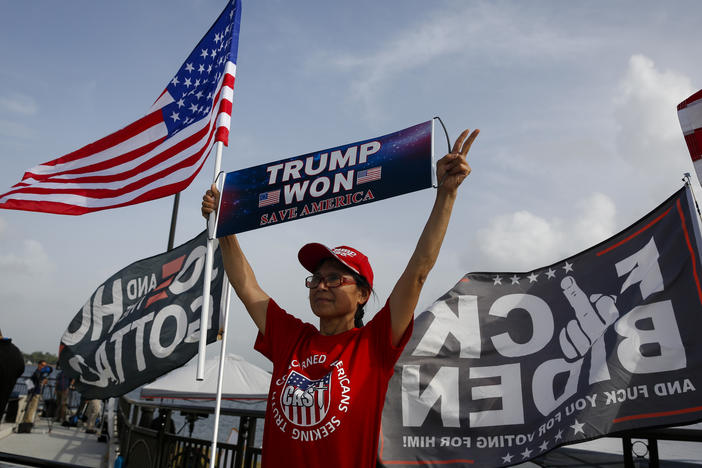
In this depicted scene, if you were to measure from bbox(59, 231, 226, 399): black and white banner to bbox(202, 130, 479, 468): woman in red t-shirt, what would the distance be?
9.32 ft

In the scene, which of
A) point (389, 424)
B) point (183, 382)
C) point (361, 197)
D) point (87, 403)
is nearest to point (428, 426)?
point (389, 424)

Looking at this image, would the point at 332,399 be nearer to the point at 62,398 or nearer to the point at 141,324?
the point at 141,324

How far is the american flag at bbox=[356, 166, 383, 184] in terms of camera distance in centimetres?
295

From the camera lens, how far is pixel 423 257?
2.40 meters

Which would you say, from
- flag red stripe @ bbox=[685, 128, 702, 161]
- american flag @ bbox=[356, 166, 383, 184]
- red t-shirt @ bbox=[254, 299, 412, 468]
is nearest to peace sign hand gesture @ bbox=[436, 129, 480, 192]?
american flag @ bbox=[356, 166, 383, 184]

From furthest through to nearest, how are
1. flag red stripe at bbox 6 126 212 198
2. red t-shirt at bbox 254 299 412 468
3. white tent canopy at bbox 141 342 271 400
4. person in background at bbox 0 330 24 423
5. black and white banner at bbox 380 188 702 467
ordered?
white tent canopy at bbox 141 342 271 400, flag red stripe at bbox 6 126 212 198, person in background at bbox 0 330 24 423, black and white banner at bbox 380 188 702 467, red t-shirt at bbox 254 299 412 468

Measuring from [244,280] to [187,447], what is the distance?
3543mm

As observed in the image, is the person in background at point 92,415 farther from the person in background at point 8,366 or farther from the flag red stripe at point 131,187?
the person in background at point 8,366

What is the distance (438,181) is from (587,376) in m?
1.80

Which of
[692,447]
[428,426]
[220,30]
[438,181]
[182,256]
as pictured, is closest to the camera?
[438,181]

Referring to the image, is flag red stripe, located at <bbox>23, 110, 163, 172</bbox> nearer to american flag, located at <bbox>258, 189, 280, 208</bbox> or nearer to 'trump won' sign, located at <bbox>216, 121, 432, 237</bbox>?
'trump won' sign, located at <bbox>216, 121, 432, 237</bbox>

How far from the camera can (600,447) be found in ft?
12.5

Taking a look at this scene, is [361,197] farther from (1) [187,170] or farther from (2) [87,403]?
(2) [87,403]

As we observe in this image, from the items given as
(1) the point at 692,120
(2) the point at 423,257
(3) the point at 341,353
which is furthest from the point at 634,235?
(3) the point at 341,353
